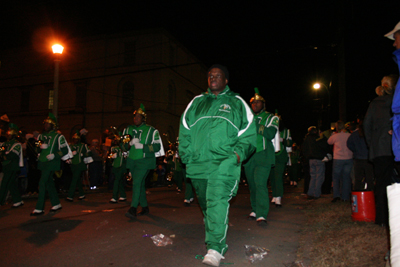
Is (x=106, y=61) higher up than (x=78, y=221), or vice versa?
(x=106, y=61)

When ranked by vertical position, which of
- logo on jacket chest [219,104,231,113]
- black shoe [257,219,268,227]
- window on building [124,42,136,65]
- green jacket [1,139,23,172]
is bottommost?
black shoe [257,219,268,227]

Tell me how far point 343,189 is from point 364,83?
13402mm

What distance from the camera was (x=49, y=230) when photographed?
546cm

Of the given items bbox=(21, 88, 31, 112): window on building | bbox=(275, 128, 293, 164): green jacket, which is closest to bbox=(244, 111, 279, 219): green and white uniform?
bbox=(275, 128, 293, 164): green jacket

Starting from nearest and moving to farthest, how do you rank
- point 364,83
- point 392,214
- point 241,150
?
1. point 392,214
2. point 241,150
3. point 364,83

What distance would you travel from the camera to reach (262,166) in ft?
19.4

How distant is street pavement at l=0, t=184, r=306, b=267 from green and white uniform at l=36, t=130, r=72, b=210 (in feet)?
1.45

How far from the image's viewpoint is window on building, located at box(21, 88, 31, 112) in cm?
4019

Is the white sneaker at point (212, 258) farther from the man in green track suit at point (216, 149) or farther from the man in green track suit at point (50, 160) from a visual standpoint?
the man in green track suit at point (50, 160)

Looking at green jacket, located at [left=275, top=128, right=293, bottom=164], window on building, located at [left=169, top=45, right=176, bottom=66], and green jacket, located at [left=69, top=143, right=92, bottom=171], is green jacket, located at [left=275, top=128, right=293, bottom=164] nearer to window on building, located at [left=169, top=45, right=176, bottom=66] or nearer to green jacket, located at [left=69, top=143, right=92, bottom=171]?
green jacket, located at [left=69, top=143, right=92, bottom=171]

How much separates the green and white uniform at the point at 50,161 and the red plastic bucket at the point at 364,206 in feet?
20.1

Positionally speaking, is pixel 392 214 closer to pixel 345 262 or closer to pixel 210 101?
pixel 345 262

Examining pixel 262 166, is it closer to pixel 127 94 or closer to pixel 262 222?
pixel 262 222

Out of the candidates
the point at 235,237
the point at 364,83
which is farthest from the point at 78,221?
the point at 364,83
